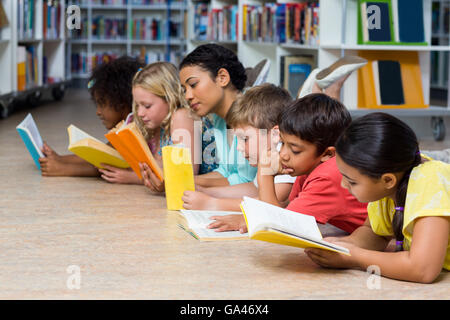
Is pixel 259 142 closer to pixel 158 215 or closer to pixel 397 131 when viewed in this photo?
pixel 158 215

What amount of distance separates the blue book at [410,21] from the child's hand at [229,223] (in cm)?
203

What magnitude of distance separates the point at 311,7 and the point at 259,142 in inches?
74.9

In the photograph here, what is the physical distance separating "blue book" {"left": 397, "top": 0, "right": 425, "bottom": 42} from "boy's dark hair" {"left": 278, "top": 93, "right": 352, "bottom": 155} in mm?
1994

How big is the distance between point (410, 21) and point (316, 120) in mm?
2086

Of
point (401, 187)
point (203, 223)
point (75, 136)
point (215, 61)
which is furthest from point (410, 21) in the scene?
point (401, 187)

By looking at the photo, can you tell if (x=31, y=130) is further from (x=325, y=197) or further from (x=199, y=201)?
(x=325, y=197)

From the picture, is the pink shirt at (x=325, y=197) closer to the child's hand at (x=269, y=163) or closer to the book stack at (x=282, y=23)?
the child's hand at (x=269, y=163)

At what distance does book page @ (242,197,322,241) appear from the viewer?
41.9 inches

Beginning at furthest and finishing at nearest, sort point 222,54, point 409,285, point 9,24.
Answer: point 9,24
point 222,54
point 409,285

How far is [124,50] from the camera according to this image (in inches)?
297

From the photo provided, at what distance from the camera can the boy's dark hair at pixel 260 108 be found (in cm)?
162

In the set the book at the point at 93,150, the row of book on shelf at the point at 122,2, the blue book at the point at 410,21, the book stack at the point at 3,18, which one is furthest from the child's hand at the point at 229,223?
the row of book on shelf at the point at 122,2
